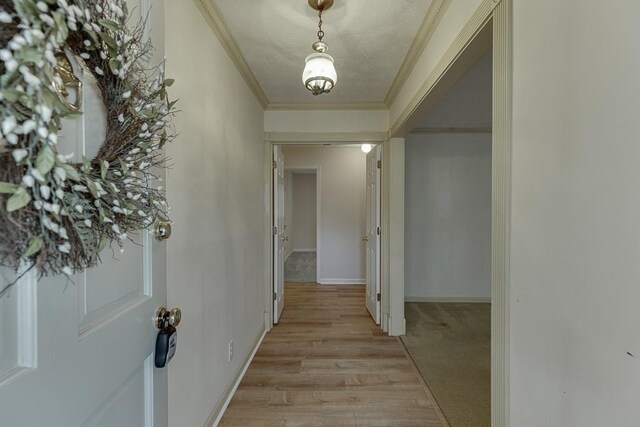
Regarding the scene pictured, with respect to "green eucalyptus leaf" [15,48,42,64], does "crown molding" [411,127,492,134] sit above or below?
above

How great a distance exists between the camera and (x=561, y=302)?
32.1 inches

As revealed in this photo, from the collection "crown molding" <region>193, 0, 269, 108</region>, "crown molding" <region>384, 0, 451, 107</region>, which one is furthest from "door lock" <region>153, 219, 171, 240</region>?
"crown molding" <region>384, 0, 451, 107</region>

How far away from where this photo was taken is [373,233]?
3449 millimetres

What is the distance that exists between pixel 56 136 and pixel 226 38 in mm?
1798

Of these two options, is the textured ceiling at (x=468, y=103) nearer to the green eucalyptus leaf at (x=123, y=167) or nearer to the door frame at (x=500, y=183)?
the door frame at (x=500, y=183)

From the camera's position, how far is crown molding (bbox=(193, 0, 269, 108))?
1604 millimetres

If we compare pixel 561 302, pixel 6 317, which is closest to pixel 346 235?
pixel 561 302

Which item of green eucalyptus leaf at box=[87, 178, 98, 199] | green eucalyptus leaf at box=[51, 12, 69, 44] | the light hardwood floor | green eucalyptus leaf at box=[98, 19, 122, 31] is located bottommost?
the light hardwood floor

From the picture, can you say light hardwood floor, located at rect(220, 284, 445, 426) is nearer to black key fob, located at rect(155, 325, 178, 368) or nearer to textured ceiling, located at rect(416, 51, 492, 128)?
black key fob, located at rect(155, 325, 178, 368)

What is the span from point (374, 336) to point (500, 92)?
260cm

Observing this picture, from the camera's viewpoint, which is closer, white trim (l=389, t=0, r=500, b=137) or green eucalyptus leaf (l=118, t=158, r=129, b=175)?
green eucalyptus leaf (l=118, t=158, r=129, b=175)

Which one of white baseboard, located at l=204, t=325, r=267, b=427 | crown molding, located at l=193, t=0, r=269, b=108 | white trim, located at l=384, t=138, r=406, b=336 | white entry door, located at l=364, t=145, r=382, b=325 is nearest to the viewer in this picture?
crown molding, located at l=193, t=0, r=269, b=108

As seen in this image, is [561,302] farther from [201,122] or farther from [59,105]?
[201,122]

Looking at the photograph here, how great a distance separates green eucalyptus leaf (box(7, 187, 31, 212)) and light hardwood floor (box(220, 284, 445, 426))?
1.95 meters
